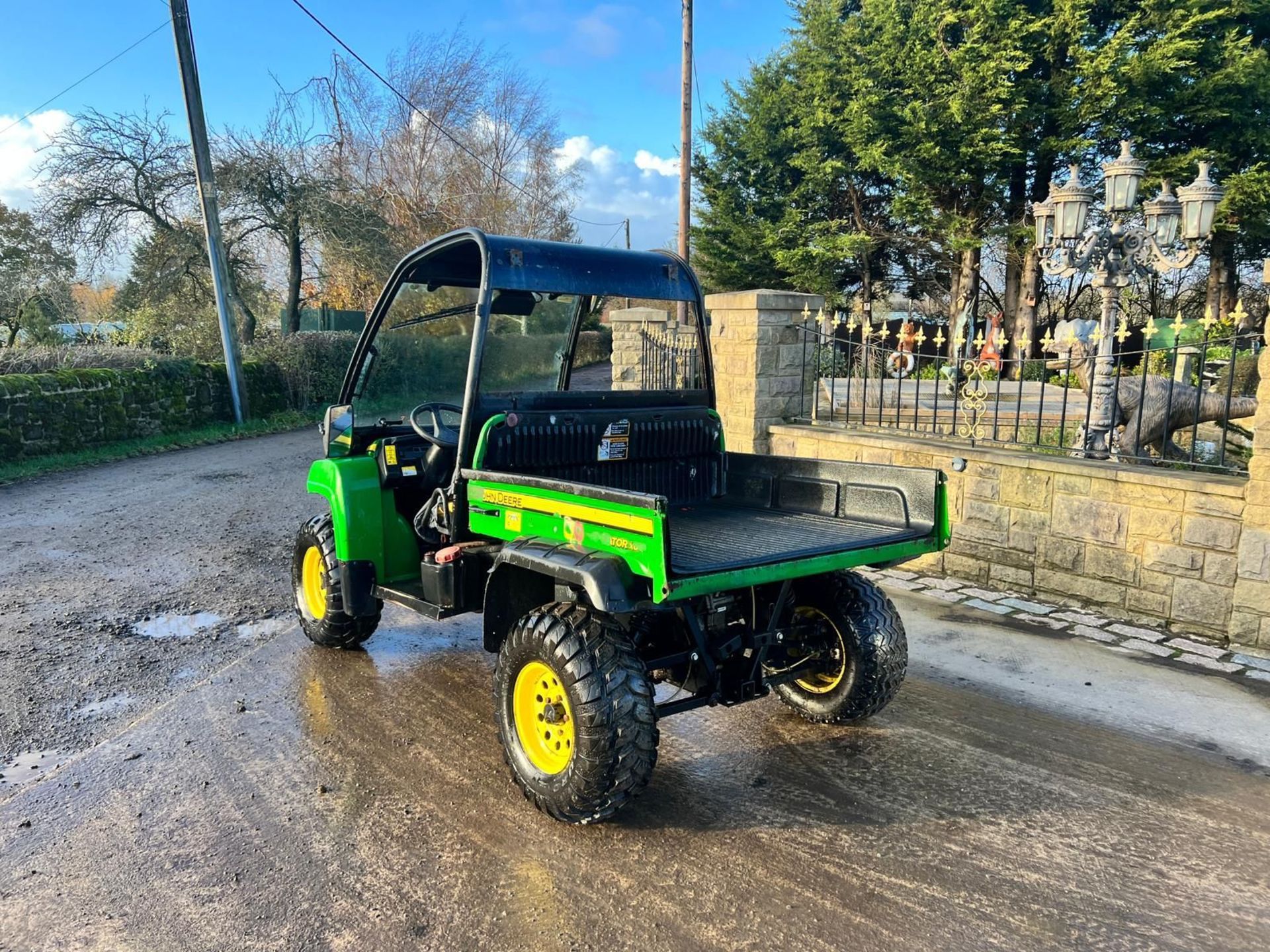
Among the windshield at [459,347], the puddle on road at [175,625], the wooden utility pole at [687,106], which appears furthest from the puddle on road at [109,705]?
the wooden utility pole at [687,106]

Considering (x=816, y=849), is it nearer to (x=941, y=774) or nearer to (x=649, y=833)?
(x=649, y=833)

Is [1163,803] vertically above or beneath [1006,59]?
beneath

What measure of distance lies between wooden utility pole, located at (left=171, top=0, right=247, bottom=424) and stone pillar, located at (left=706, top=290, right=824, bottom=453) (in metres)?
9.91

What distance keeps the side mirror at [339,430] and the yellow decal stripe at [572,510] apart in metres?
1.45

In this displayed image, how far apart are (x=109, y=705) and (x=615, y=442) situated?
9.53 feet

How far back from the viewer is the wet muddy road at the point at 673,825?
263 cm

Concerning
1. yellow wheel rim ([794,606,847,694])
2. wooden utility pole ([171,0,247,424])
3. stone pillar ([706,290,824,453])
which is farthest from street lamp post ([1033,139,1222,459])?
wooden utility pole ([171,0,247,424])

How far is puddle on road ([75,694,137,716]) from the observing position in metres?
4.21

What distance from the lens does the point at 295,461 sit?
39.9ft

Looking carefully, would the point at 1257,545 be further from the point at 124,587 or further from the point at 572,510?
the point at 124,587

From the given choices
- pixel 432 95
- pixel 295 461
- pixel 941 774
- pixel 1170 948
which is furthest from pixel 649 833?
pixel 432 95

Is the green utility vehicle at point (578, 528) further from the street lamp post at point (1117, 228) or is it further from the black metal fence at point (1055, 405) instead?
the street lamp post at point (1117, 228)

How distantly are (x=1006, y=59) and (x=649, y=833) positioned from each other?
19872 mm

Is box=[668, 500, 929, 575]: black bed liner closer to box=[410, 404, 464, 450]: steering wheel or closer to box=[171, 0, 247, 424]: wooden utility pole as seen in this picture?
box=[410, 404, 464, 450]: steering wheel
